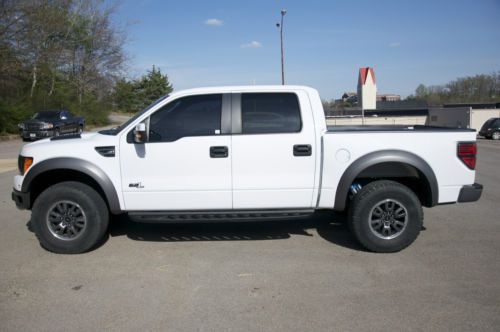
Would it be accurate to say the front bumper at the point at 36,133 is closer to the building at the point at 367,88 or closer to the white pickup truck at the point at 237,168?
the white pickup truck at the point at 237,168

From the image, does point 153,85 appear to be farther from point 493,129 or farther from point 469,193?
point 469,193

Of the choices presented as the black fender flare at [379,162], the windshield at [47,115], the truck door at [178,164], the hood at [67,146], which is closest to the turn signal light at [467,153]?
the black fender flare at [379,162]

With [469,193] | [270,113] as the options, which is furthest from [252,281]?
[469,193]

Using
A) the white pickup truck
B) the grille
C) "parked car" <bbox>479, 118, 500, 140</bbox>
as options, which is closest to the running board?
the white pickup truck

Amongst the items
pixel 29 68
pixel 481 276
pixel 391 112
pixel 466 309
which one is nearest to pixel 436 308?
pixel 466 309

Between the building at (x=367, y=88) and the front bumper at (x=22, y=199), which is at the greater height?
→ the building at (x=367, y=88)

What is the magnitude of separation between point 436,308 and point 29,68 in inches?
1259

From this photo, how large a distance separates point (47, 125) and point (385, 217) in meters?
21.1

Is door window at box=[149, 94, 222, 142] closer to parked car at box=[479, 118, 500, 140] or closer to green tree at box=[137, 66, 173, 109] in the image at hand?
parked car at box=[479, 118, 500, 140]

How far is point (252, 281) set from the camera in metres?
4.01

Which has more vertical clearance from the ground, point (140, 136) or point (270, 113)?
point (270, 113)

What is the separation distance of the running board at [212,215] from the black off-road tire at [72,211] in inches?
16.2

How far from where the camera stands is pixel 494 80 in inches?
2926

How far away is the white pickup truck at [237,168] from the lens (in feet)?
15.1
